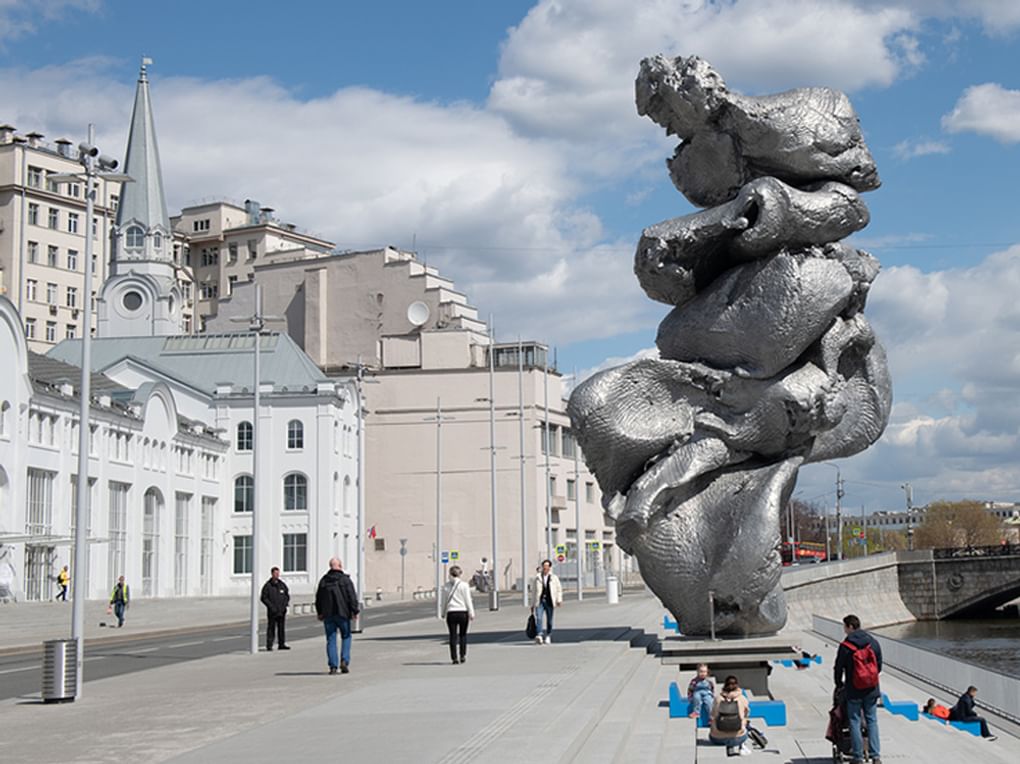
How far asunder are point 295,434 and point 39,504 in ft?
74.6

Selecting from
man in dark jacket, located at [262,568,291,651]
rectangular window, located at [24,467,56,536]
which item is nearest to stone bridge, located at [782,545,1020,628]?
rectangular window, located at [24,467,56,536]

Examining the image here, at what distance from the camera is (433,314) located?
89.6 meters

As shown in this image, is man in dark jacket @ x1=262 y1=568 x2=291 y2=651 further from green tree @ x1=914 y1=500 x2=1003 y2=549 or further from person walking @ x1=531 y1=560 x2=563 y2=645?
green tree @ x1=914 y1=500 x2=1003 y2=549

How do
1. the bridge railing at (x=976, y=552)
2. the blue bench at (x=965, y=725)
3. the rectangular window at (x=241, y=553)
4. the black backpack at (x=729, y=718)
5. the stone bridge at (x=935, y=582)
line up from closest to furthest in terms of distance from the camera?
the black backpack at (x=729, y=718) → the blue bench at (x=965, y=725) → the stone bridge at (x=935, y=582) → the bridge railing at (x=976, y=552) → the rectangular window at (x=241, y=553)

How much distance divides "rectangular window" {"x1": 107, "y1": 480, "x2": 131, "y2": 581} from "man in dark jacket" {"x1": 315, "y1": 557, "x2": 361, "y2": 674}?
3853cm

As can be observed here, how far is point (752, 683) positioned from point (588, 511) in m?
75.6

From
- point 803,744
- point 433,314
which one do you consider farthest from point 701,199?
point 433,314

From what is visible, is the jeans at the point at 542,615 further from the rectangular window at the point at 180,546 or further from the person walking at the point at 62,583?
the rectangular window at the point at 180,546

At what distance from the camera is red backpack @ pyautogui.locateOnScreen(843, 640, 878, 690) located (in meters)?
10.9

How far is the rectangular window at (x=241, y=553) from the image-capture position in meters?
71.3

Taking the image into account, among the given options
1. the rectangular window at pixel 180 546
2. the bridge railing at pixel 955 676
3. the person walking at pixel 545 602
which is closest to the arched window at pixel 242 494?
the rectangular window at pixel 180 546

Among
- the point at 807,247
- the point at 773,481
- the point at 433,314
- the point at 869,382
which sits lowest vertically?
the point at 773,481

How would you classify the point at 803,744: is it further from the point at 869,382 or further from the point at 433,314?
the point at 433,314

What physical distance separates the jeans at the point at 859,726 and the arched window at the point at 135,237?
78.9 m
